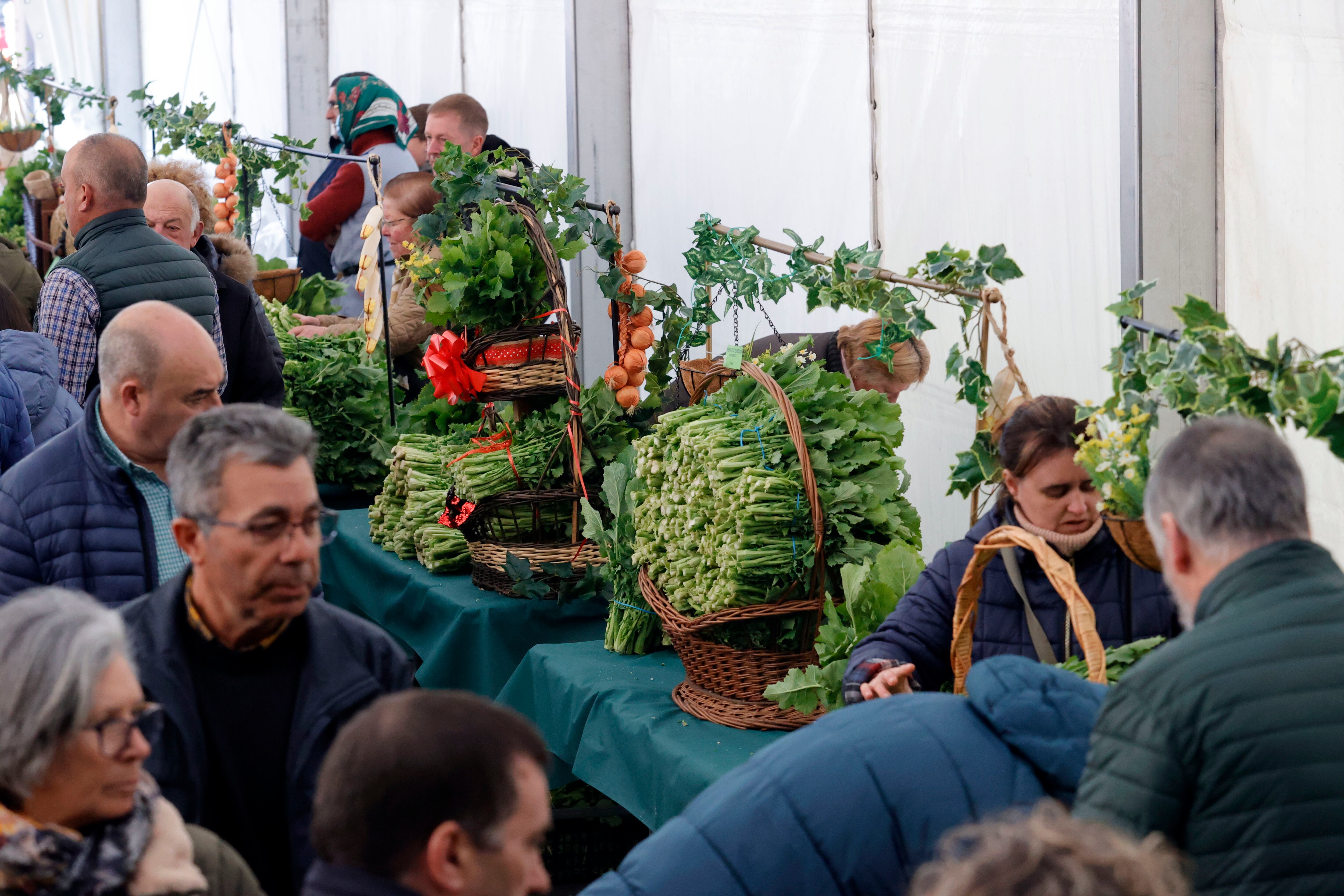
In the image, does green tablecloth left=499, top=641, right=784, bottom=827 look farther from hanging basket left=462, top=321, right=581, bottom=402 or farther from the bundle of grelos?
hanging basket left=462, top=321, right=581, bottom=402

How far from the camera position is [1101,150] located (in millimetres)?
3299

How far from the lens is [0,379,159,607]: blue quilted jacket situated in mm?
2252

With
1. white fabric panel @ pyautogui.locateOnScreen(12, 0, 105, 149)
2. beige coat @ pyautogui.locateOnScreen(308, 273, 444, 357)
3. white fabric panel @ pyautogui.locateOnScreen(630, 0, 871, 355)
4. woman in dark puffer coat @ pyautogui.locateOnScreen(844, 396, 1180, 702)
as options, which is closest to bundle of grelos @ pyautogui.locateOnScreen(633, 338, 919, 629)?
woman in dark puffer coat @ pyautogui.locateOnScreen(844, 396, 1180, 702)

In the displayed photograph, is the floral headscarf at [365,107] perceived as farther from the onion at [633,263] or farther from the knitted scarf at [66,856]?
the knitted scarf at [66,856]

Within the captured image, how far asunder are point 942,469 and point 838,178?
1058mm

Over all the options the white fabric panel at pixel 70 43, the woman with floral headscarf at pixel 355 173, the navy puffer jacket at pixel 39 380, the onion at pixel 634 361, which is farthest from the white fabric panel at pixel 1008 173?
the white fabric panel at pixel 70 43

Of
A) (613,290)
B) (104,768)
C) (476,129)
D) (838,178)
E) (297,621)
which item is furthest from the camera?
(476,129)

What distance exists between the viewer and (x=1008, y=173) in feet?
12.1

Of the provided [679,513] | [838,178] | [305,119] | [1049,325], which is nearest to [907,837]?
[679,513]

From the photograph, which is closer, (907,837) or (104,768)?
(104,768)

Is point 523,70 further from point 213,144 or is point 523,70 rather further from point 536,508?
point 536,508

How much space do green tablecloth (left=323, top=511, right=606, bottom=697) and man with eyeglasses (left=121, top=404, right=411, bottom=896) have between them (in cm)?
200

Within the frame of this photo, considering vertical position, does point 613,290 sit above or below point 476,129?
below

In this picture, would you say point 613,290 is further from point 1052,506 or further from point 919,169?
point 1052,506
